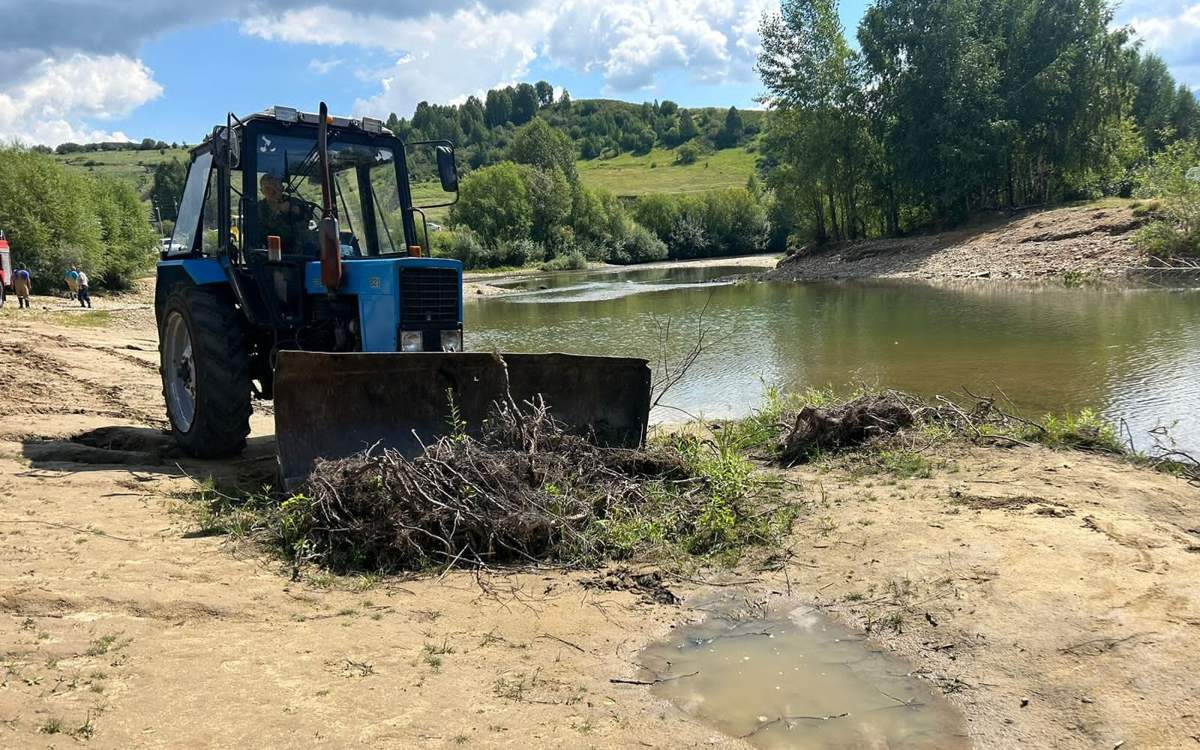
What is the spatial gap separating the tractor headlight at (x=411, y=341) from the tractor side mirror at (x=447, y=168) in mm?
1319

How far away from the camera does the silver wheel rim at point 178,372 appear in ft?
23.4

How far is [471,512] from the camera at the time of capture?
468 centimetres

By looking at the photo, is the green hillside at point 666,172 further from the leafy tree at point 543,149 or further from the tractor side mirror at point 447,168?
the tractor side mirror at point 447,168

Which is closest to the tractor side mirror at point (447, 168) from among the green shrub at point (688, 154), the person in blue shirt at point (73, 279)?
the person in blue shirt at point (73, 279)

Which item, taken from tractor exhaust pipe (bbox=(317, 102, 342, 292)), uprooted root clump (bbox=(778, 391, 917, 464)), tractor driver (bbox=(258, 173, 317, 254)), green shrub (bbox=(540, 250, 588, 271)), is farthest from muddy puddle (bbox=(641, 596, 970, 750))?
green shrub (bbox=(540, 250, 588, 271))

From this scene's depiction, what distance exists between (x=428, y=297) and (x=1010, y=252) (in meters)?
27.0

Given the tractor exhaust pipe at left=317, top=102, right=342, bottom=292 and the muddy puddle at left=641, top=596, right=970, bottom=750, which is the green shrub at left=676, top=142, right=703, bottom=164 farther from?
the muddy puddle at left=641, top=596, right=970, bottom=750

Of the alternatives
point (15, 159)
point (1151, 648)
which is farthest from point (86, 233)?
point (1151, 648)

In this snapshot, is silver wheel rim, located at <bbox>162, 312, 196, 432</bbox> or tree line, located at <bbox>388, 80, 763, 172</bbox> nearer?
silver wheel rim, located at <bbox>162, 312, 196, 432</bbox>

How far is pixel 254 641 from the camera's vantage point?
11.5 feet

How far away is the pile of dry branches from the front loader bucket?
402 millimetres

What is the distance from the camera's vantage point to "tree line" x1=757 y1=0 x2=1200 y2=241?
3350 centimetres

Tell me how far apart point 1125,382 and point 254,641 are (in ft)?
33.3

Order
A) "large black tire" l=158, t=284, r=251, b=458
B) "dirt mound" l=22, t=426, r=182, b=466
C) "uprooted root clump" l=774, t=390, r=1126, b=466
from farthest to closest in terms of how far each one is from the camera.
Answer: "uprooted root clump" l=774, t=390, r=1126, b=466 → "dirt mound" l=22, t=426, r=182, b=466 → "large black tire" l=158, t=284, r=251, b=458
